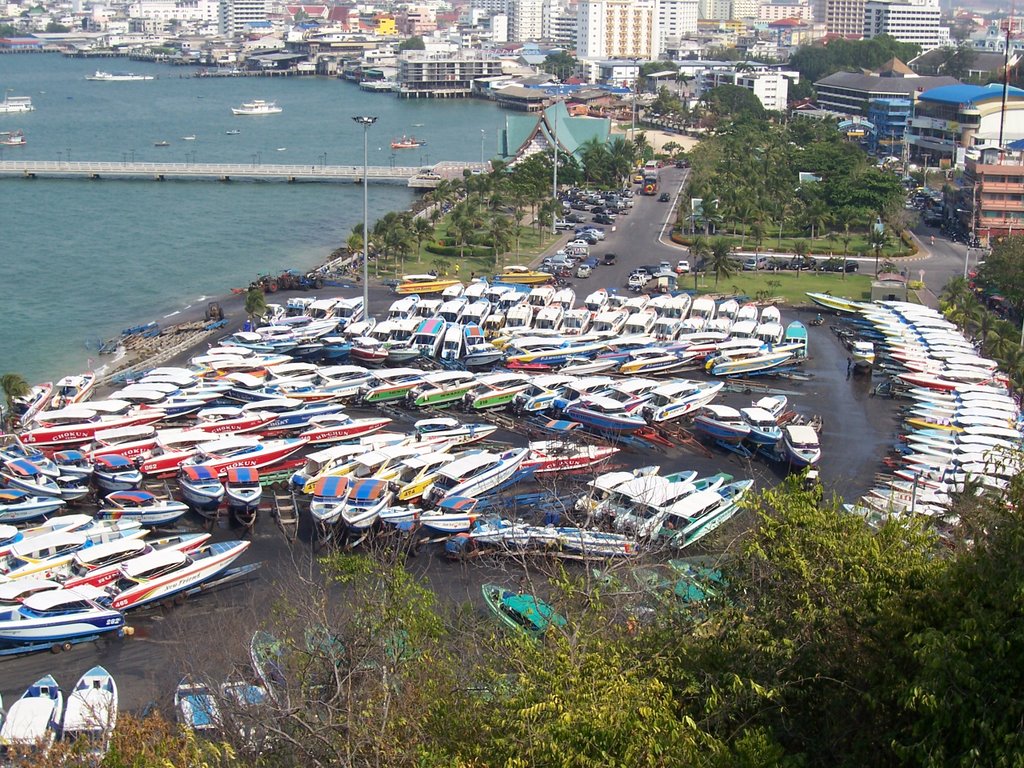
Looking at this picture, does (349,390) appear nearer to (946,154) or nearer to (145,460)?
(145,460)

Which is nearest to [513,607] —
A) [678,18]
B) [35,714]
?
[35,714]

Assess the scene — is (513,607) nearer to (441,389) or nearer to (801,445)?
(801,445)

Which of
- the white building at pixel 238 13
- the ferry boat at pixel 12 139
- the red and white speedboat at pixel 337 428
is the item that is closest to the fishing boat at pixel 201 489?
the red and white speedboat at pixel 337 428

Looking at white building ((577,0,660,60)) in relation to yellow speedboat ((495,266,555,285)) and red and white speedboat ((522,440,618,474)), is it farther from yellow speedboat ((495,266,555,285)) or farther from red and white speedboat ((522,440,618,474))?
red and white speedboat ((522,440,618,474))

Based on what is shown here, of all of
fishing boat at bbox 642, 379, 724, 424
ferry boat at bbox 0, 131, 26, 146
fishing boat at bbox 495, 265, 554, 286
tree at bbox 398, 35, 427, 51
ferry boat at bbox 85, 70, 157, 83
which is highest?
tree at bbox 398, 35, 427, 51

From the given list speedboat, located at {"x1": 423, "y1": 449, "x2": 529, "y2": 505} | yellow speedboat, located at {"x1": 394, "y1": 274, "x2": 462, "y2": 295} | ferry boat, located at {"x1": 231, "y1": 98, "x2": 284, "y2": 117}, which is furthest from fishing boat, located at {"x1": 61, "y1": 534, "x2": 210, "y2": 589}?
ferry boat, located at {"x1": 231, "y1": 98, "x2": 284, "y2": 117}

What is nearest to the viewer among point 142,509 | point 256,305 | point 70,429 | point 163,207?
point 142,509
